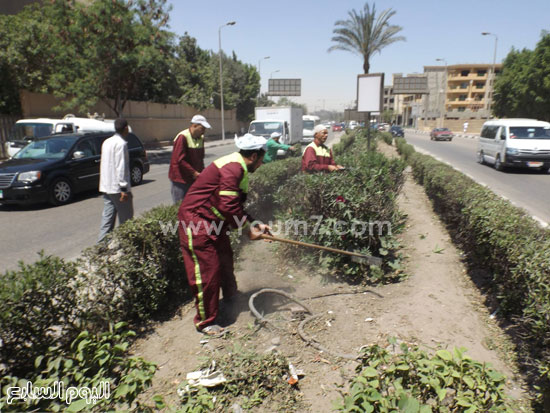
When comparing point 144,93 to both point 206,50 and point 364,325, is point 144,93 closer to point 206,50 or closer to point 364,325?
point 206,50

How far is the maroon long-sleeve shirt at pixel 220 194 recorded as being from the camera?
3.34m

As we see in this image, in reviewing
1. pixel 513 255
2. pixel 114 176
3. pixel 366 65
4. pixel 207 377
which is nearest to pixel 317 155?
pixel 114 176

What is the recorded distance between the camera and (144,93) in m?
28.6

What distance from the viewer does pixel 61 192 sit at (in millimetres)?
9055

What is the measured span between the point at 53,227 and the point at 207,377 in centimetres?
590

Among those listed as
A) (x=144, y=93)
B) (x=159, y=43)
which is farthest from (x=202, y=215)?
(x=144, y=93)

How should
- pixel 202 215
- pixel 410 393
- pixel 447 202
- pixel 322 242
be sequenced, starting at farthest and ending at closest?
pixel 447 202 < pixel 322 242 < pixel 202 215 < pixel 410 393

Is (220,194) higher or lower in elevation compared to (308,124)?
lower

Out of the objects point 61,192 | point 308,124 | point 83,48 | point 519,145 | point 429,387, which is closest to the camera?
point 429,387

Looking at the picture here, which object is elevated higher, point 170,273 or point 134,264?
point 134,264

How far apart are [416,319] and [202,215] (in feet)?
7.37

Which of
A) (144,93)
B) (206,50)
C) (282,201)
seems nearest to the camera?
(282,201)

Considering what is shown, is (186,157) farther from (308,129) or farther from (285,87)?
(285,87)

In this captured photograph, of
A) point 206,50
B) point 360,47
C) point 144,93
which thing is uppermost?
point 206,50
